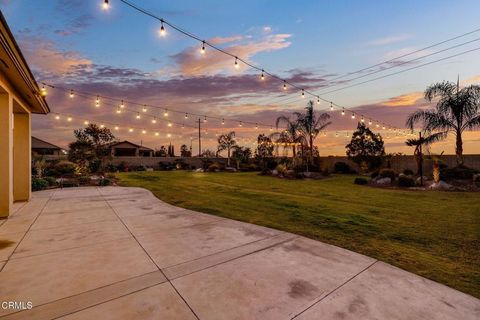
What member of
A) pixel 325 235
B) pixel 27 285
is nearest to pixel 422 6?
pixel 325 235

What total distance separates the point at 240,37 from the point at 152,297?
10644mm

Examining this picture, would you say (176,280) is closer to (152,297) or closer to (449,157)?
(152,297)

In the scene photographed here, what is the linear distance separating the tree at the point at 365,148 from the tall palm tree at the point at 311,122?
11.2 ft

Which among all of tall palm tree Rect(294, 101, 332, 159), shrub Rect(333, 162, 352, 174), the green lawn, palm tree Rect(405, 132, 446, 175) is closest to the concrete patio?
the green lawn

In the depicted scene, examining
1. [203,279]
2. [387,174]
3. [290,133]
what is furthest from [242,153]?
[203,279]

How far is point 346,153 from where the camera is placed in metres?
23.0

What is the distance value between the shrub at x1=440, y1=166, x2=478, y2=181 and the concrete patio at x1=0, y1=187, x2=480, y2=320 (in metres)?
14.2

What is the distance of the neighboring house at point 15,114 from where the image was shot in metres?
4.64

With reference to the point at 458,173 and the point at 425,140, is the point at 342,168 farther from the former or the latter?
the point at 458,173

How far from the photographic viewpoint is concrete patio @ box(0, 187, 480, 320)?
2211mm

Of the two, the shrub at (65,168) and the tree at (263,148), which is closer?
the shrub at (65,168)

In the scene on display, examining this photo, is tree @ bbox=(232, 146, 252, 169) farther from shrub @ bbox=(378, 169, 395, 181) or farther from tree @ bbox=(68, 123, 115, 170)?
shrub @ bbox=(378, 169, 395, 181)

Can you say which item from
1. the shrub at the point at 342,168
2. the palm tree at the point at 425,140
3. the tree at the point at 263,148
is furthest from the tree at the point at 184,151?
the palm tree at the point at 425,140

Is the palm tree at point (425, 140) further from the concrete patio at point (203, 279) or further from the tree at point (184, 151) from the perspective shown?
the tree at point (184, 151)
